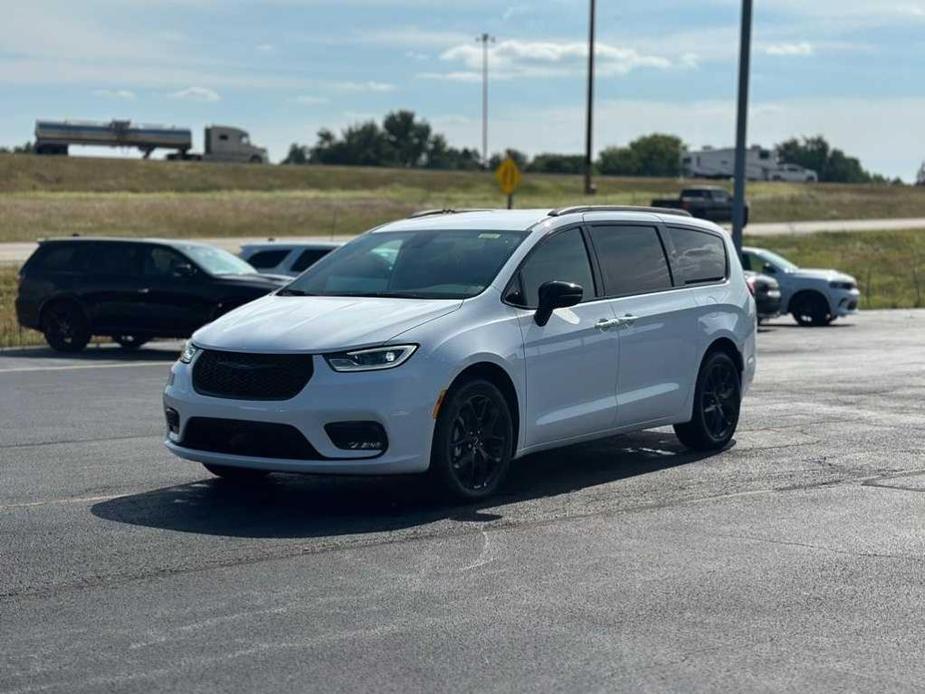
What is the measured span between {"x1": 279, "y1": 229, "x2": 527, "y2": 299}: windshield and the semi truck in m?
91.3

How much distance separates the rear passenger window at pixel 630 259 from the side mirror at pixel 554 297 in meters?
0.86

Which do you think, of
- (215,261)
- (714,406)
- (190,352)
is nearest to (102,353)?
(215,261)

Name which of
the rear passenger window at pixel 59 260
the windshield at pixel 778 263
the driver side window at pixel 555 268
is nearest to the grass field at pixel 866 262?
the rear passenger window at pixel 59 260

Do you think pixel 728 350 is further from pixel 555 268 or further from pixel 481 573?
pixel 481 573

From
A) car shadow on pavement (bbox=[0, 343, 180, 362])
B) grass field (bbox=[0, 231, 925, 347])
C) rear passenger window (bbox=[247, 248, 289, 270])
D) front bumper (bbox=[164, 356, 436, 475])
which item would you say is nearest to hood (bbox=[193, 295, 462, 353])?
front bumper (bbox=[164, 356, 436, 475])

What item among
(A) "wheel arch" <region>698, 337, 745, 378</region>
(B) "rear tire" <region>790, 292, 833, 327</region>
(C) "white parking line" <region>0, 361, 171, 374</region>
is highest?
(A) "wheel arch" <region>698, 337, 745, 378</region>

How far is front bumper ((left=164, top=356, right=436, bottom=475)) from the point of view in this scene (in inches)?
333

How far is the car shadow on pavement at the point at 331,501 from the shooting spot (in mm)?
8484

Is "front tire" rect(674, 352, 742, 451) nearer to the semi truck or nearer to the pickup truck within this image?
the pickup truck

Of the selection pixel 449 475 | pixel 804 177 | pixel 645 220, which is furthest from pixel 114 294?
pixel 804 177

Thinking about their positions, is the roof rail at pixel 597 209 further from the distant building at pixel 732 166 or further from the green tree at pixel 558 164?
the green tree at pixel 558 164

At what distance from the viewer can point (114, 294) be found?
70.2 feet

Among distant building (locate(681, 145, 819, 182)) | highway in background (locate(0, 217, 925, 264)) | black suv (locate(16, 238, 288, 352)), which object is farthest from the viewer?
distant building (locate(681, 145, 819, 182))

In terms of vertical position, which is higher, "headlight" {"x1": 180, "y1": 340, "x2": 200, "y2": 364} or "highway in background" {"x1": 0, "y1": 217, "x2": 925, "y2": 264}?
"headlight" {"x1": 180, "y1": 340, "x2": 200, "y2": 364}
